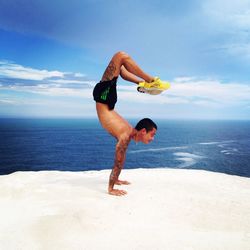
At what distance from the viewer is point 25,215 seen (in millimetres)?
5758

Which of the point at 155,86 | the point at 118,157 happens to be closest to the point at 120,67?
the point at 155,86

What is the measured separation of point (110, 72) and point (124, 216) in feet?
10.6

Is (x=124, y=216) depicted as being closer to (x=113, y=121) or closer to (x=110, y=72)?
(x=113, y=121)

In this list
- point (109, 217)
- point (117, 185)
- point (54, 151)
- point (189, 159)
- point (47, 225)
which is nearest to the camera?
point (47, 225)

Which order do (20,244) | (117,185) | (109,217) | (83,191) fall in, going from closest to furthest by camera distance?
(20,244)
(109,217)
(83,191)
(117,185)

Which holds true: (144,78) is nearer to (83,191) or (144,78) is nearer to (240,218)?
(83,191)

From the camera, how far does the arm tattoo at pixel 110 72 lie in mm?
7043

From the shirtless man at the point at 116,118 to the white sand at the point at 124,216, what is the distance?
91cm

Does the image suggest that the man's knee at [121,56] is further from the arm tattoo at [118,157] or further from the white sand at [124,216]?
the white sand at [124,216]

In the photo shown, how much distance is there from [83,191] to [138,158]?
76759mm

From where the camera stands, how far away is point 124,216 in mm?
5758

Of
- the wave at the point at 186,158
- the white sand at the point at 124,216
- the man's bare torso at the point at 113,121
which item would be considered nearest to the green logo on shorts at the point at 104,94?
the man's bare torso at the point at 113,121

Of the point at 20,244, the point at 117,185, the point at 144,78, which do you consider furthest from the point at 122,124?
the point at 20,244

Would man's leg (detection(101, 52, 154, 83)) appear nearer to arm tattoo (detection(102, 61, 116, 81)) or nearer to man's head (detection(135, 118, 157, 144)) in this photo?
arm tattoo (detection(102, 61, 116, 81))
